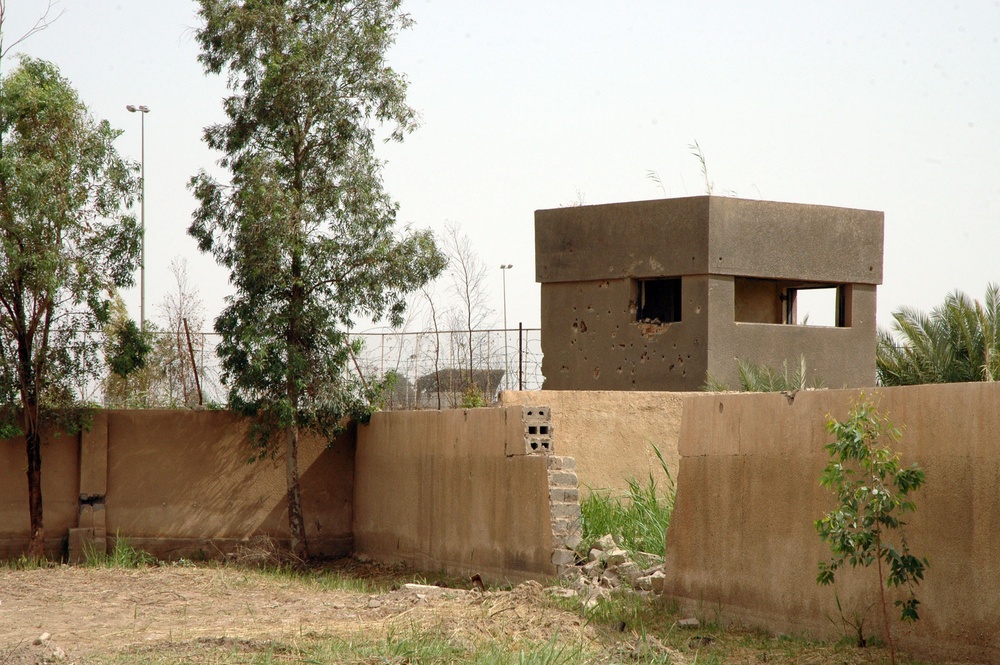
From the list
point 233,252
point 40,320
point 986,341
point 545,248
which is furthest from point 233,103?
point 986,341

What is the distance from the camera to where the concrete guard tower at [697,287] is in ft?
45.9

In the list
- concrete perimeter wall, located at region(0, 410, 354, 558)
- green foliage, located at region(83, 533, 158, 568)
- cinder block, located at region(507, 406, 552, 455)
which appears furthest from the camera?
concrete perimeter wall, located at region(0, 410, 354, 558)

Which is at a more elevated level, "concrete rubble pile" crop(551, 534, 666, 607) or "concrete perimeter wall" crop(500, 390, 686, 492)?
"concrete perimeter wall" crop(500, 390, 686, 492)

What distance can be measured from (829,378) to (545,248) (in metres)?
4.11

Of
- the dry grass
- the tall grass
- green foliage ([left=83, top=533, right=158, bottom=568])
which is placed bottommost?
green foliage ([left=83, top=533, right=158, bottom=568])

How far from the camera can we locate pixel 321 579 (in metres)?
12.1

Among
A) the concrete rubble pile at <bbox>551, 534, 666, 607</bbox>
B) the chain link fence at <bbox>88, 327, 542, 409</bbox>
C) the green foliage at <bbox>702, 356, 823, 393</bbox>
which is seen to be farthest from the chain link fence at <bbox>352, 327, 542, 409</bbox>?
the concrete rubble pile at <bbox>551, 534, 666, 607</bbox>

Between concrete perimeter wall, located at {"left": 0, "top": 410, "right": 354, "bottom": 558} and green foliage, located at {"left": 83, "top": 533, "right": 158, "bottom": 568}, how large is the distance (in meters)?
0.13

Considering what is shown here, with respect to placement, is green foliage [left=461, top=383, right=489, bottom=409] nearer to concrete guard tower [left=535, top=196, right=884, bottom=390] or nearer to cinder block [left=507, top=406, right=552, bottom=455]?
concrete guard tower [left=535, top=196, right=884, bottom=390]

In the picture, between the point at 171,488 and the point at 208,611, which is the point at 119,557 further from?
the point at 208,611

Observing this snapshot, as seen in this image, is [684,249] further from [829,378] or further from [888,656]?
[888,656]

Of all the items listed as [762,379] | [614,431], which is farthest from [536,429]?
[762,379]

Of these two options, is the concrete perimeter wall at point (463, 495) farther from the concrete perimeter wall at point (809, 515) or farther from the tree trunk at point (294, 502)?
the concrete perimeter wall at point (809, 515)

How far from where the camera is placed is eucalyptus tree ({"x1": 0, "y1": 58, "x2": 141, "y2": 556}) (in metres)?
12.5
